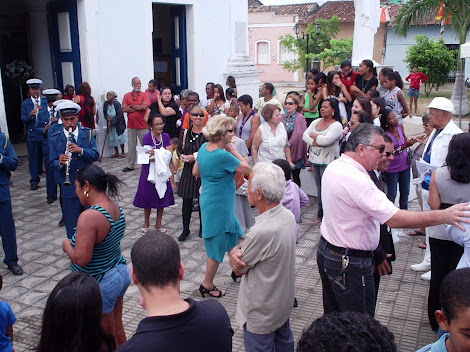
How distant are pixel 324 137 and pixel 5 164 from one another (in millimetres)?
3876

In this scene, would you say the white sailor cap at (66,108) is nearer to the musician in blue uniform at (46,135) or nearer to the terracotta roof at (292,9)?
the musician in blue uniform at (46,135)

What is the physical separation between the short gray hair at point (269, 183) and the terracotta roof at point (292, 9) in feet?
128

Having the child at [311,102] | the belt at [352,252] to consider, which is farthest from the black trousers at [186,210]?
the child at [311,102]

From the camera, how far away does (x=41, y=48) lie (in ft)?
40.8

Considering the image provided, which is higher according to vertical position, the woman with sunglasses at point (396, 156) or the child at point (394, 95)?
the child at point (394, 95)

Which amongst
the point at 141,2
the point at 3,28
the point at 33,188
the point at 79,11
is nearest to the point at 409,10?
the point at 141,2

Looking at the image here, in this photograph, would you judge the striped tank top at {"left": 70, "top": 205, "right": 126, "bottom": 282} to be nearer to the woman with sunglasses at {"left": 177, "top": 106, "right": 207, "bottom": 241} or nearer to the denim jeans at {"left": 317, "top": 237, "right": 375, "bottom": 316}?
the denim jeans at {"left": 317, "top": 237, "right": 375, "bottom": 316}

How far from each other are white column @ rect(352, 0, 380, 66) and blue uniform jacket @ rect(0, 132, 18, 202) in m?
9.41

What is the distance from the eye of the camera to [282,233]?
319 cm

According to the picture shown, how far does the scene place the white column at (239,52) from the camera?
1397 centimetres

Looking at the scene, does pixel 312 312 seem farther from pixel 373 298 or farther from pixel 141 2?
pixel 141 2

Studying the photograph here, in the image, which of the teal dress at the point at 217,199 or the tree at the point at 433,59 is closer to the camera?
the teal dress at the point at 217,199

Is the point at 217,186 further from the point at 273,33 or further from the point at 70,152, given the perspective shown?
the point at 273,33

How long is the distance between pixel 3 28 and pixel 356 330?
46.6 ft
